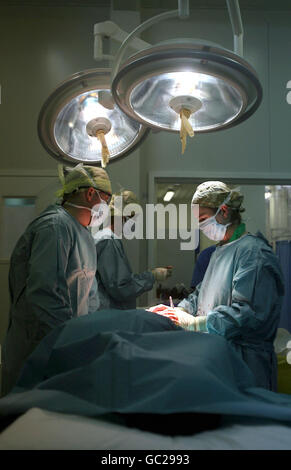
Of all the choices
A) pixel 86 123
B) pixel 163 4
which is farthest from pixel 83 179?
pixel 163 4

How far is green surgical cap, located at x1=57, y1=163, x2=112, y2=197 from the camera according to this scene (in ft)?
6.22

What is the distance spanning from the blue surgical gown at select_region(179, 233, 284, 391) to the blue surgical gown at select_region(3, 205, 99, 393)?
0.61 metres

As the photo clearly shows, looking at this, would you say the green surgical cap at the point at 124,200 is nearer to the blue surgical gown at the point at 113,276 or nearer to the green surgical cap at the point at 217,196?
the blue surgical gown at the point at 113,276

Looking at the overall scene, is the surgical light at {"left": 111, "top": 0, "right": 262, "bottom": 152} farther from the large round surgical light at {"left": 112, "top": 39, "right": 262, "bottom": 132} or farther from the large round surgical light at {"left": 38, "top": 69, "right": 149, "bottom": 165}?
the large round surgical light at {"left": 38, "top": 69, "right": 149, "bottom": 165}

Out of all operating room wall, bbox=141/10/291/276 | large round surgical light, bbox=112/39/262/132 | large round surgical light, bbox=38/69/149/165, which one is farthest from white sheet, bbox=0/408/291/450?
operating room wall, bbox=141/10/291/276

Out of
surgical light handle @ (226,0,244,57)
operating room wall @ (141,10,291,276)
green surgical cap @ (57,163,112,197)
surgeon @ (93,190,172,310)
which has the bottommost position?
surgeon @ (93,190,172,310)

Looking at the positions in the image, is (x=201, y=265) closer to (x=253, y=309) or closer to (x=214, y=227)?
(x=214, y=227)

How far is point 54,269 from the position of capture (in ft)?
5.10

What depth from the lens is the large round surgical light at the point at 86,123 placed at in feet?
4.11

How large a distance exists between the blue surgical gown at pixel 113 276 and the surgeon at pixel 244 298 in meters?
0.59

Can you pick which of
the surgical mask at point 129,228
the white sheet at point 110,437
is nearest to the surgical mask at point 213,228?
the surgical mask at point 129,228

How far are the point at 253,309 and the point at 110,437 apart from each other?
1157mm

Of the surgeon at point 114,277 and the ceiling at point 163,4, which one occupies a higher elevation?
the ceiling at point 163,4

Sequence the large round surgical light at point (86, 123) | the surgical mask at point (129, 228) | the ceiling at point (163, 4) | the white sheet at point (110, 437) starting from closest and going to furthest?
the white sheet at point (110, 437), the large round surgical light at point (86, 123), the surgical mask at point (129, 228), the ceiling at point (163, 4)
